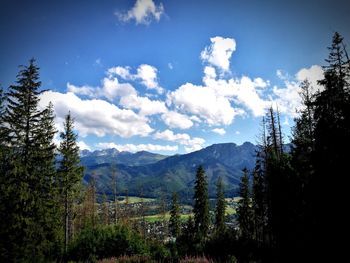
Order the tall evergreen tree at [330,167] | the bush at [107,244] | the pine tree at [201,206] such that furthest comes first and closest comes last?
the pine tree at [201,206], the bush at [107,244], the tall evergreen tree at [330,167]

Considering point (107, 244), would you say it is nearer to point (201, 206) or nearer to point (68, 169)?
point (68, 169)

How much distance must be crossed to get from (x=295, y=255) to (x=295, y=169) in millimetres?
8177

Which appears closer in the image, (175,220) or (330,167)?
(330,167)

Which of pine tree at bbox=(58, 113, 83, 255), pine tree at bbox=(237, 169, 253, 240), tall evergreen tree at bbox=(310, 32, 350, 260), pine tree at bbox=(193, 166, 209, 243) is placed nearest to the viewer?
tall evergreen tree at bbox=(310, 32, 350, 260)

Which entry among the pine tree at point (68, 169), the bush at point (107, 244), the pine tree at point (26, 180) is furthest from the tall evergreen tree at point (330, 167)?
the pine tree at point (68, 169)

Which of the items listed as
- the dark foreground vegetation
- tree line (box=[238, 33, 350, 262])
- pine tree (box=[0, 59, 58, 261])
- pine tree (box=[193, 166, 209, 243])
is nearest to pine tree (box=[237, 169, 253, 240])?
pine tree (box=[193, 166, 209, 243])

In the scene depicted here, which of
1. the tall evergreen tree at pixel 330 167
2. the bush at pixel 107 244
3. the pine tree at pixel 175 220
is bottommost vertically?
the pine tree at pixel 175 220

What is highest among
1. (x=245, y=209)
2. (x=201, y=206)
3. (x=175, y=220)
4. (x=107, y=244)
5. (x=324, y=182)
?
(x=324, y=182)

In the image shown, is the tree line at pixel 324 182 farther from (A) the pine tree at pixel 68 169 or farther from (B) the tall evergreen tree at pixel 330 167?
(A) the pine tree at pixel 68 169

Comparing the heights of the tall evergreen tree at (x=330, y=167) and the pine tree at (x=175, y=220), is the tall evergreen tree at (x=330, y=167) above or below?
above

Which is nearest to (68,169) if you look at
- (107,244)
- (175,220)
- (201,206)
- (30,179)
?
(30,179)

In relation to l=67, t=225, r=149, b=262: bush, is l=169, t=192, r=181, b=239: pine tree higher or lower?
lower

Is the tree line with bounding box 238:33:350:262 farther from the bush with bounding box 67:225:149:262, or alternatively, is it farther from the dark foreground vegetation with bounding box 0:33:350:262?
the bush with bounding box 67:225:149:262

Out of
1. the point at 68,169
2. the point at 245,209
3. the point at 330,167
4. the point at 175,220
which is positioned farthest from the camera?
the point at 175,220
